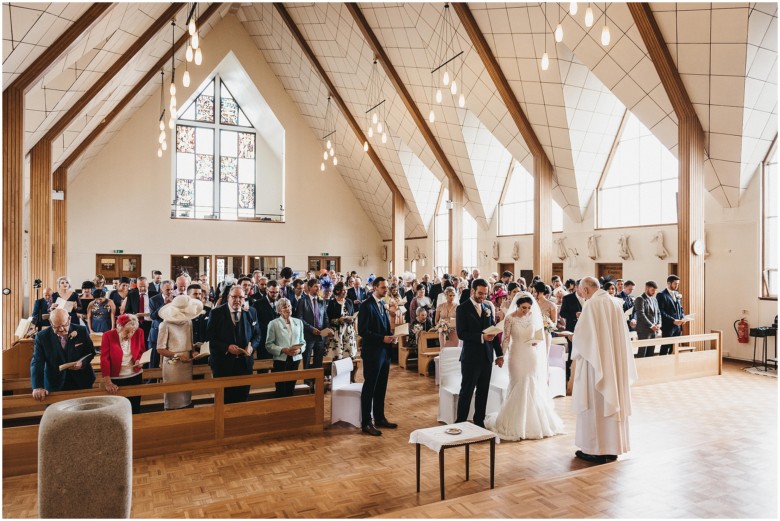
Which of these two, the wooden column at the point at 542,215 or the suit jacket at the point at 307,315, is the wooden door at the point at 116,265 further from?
the wooden column at the point at 542,215

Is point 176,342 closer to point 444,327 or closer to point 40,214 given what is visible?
point 444,327

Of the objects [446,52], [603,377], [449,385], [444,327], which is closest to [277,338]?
[449,385]

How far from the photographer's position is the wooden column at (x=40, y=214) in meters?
Result: 8.98

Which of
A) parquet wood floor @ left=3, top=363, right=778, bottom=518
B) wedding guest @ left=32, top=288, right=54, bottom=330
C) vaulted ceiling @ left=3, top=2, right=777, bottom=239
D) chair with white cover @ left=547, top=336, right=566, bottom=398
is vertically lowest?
parquet wood floor @ left=3, top=363, right=778, bottom=518

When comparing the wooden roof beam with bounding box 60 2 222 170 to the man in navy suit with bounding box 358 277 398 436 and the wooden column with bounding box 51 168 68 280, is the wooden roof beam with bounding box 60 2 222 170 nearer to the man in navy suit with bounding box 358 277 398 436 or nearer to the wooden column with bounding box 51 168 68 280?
the wooden column with bounding box 51 168 68 280

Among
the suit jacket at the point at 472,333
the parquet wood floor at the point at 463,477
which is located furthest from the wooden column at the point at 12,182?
the suit jacket at the point at 472,333

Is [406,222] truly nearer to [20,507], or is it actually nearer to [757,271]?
[757,271]

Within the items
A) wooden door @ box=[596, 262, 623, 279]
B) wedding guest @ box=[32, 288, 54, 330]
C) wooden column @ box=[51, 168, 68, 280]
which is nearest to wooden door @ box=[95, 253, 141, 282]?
wooden column @ box=[51, 168, 68, 280]

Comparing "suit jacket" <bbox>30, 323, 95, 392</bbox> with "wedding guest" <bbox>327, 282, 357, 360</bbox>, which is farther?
"wedding guest" <bbox>327, 282, 357, 360</bbox>

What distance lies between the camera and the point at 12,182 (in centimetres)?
728

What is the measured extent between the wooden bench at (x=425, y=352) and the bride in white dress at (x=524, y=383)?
9.06ft

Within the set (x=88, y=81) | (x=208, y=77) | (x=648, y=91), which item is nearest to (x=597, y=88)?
(x=648, y=91)

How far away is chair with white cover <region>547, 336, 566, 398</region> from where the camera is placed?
271 inches

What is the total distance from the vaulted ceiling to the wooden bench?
538 cm
